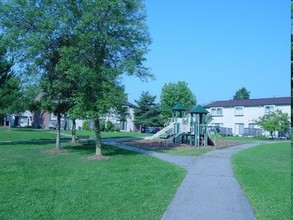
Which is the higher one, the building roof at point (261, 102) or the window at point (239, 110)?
the building roof at point (261, 102)

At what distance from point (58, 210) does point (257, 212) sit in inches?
169

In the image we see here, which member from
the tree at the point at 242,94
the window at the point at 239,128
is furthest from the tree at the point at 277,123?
the tree at the point at 242,94

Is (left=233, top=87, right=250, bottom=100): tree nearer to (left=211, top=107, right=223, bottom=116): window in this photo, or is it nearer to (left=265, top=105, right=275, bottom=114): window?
(left=211, top=107, right=223, bottom=116): window

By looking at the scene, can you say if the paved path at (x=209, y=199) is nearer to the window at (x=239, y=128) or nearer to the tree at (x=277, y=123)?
the tree at (x=277, y=123)

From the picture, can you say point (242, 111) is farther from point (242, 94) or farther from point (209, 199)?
point (242, 94)

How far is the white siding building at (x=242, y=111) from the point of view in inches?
2368

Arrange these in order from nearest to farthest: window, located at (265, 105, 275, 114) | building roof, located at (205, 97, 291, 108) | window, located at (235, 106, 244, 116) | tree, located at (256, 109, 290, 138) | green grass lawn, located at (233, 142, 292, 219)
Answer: green grass lawn, located at (233, 142, 292, 219) < tree, located at (256, 109, 290, 138) < building roof, located at (205, 97, 291, 108) < window, located at (265, 105, 275, 114) < window, located at (235, 106, 244, 116)

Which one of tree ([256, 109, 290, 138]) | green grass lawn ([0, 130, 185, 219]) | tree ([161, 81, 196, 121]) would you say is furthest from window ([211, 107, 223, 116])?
green grass lawn ([0, 130, 185, 219])

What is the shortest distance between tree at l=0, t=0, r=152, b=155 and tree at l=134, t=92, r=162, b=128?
47552 mm

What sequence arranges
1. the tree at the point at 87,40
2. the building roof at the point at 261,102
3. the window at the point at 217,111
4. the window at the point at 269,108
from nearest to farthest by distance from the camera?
the tree at the point at 87,40 → the building roof at the point at 261,102 → the window at the point at 269,108 → the window at the point at 217,111

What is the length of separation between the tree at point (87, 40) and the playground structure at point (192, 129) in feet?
43.0

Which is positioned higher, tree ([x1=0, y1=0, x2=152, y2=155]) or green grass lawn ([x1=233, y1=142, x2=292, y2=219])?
tree ([x1=0, y1=0, x2=152, y2=155])

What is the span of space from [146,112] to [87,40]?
166ft

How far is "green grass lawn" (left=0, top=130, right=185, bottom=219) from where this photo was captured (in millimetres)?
8727
